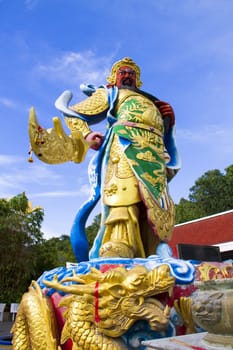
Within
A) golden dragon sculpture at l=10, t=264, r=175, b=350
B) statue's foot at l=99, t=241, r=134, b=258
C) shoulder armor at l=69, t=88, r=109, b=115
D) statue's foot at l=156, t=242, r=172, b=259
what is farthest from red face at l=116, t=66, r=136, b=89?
golden dragon sculpture at l=10, t=264, r=175, b=350

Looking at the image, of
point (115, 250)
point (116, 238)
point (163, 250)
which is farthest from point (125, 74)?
point (115, 250)

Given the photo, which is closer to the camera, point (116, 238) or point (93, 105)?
point (116, 238)

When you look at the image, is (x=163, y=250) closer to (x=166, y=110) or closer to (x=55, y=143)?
(x=55, y=143)

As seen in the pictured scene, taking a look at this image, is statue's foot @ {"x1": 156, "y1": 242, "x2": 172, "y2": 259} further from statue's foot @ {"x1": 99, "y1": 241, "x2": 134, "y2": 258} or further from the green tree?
the green tree

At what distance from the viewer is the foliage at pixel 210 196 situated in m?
22.7

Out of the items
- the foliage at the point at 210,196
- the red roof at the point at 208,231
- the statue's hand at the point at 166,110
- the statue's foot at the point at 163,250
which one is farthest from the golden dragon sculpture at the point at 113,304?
the foliage at the point at 210,196

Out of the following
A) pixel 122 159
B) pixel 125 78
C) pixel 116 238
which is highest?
pixel 125 78

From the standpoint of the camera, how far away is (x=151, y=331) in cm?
316

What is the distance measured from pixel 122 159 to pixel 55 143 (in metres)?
0.82

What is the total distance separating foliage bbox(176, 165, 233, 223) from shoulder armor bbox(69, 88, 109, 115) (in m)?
17.6

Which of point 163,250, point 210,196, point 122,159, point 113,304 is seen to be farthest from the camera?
point 210,196

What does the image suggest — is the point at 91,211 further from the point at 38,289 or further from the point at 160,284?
the point at 160,284

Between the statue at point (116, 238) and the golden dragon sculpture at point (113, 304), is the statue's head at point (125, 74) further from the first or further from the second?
the golden dragon sculpture at point (113, 304)

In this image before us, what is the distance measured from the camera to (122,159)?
179 inches
